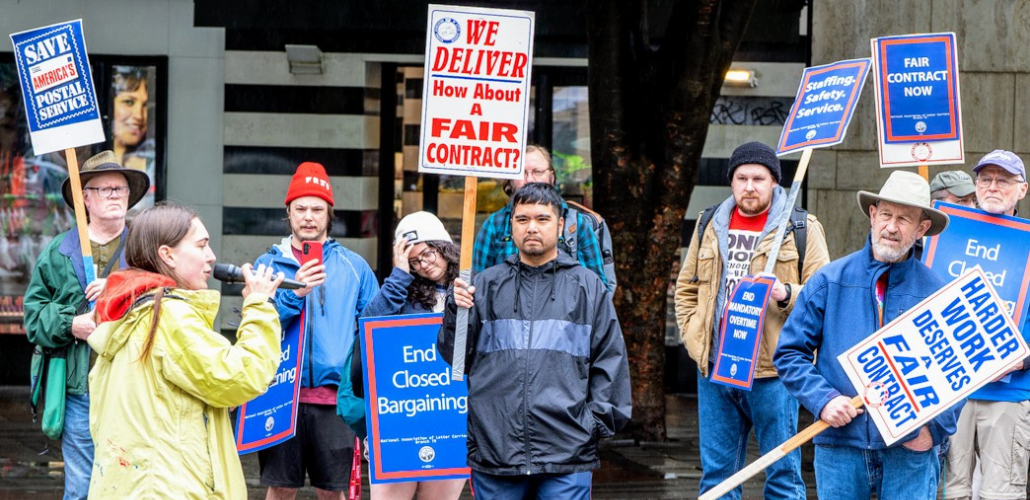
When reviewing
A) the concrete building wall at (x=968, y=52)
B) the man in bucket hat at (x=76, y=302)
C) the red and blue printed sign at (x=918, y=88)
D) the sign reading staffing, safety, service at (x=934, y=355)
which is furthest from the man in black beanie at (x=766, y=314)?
the concrete building wall at (x=968, y=52)

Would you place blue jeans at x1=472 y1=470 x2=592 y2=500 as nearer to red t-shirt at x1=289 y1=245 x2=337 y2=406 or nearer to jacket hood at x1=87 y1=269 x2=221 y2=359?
red t-shirt at x1=289 y1=245 x2=337 y2=406

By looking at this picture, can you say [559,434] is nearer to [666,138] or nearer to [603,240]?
[603,240]

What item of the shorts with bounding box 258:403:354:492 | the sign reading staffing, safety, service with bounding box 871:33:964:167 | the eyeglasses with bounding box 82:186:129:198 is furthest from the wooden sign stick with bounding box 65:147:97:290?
the sign reading staffing, safety, service with bounding box 871:33:964:167

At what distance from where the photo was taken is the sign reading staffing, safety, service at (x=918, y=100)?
21.4 feet

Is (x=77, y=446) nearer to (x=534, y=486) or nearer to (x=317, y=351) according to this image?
(x=317, y=351)

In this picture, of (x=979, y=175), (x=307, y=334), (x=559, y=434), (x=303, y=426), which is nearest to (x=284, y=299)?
(x=307, y=334)

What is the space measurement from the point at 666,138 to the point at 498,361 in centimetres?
487

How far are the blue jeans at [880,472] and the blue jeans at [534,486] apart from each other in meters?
0.99

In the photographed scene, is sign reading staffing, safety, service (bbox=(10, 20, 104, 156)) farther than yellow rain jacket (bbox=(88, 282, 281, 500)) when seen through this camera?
Yes

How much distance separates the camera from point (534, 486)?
16.2 ft

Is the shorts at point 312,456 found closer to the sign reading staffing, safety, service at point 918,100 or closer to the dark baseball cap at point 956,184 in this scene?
the sign reading staffing, safety, service at point 918,100

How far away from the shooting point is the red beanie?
5.93 metres

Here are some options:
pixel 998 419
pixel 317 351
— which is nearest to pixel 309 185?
pixel 317 351

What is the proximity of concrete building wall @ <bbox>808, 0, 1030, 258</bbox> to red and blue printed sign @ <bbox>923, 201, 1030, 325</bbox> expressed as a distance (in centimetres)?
536
